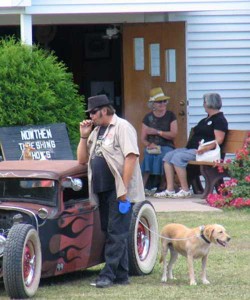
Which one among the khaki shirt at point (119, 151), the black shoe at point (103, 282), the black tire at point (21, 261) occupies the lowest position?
the black shoe at point (103, 282)

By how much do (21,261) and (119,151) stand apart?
4.32 feet

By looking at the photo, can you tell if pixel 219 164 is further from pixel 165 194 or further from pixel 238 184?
pixel 165 194

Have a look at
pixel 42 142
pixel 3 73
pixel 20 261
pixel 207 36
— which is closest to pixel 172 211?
pixel 42 142

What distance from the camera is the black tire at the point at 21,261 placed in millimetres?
7648

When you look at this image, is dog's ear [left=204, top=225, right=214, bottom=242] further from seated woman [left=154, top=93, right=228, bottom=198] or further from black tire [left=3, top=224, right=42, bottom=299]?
seated woman [left=154, top=93, right=228, bottom=198]

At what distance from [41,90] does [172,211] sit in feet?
7.34

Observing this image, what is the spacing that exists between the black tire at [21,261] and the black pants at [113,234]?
0.73 meters

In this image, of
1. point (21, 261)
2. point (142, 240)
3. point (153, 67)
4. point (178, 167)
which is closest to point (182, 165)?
point (178, 167)

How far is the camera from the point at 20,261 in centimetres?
766

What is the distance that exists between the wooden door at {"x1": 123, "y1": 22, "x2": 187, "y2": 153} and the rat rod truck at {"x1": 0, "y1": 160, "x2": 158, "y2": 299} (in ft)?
20.4

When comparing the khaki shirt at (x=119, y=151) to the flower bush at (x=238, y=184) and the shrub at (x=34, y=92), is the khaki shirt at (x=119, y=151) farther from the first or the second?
the flower bush at (x=238, y=184)

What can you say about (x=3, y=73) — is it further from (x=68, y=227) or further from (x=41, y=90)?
(x=68, y=227)

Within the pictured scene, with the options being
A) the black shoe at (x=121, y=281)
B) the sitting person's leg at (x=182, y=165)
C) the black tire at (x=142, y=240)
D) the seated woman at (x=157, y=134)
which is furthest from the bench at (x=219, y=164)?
the black shoe at (x=121, y=281)

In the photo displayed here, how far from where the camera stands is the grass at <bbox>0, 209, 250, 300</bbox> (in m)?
8.07
